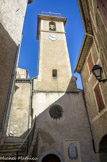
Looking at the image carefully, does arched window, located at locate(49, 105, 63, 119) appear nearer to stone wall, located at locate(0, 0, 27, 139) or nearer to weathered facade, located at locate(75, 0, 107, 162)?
weathered facade, located at locate(75, 0, 107, 162)

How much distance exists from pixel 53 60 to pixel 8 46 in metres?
5.49

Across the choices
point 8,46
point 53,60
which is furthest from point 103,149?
point 53,60

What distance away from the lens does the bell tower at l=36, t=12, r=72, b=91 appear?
9727 millimetres

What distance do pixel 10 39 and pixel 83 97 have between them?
20.6 feet

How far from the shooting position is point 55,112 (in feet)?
28.0

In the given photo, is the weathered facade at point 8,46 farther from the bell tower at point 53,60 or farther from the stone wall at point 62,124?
the bell tower at point 53,60

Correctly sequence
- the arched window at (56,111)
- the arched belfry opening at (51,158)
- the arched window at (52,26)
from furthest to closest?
the arched window at (52,26) < the arched window at (56,111) < the arched belfry opening at (51,158)

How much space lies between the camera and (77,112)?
8555 mm

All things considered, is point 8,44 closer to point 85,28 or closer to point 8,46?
point 8,46

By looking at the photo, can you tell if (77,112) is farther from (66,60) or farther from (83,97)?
(66,60)

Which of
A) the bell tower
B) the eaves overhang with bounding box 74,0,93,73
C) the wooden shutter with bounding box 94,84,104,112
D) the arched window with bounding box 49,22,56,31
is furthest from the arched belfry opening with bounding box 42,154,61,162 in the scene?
the arched window with bounding box 49,22,56,31

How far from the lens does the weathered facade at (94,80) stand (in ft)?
20.4

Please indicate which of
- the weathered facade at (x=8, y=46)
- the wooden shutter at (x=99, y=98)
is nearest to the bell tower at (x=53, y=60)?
the wooden shutter at (x=99, y=98)

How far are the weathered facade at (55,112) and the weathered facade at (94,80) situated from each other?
64 centimetres
